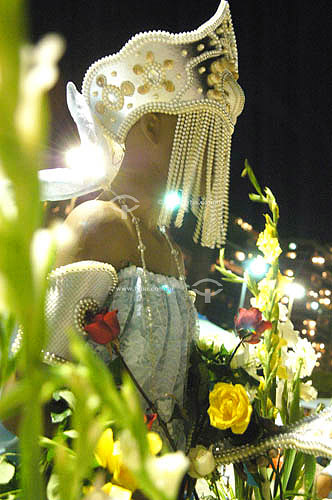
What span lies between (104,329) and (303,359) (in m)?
0.60

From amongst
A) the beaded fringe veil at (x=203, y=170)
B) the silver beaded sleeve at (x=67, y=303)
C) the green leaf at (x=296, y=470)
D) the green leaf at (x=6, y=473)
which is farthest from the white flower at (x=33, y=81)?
the green leaf at (x=296, y=470)

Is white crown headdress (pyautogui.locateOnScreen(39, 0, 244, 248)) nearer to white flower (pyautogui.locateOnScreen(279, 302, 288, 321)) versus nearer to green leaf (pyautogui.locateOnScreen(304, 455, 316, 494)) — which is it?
white flower (pyautogui.locateOnScreen(279, 302, 288, 321))

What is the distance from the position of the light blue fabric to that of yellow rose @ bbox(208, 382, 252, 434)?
0.07 meters

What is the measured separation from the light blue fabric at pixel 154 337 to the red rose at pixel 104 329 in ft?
0.37

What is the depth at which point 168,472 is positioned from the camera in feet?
0.40

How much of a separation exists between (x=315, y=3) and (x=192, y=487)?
98.8 inches

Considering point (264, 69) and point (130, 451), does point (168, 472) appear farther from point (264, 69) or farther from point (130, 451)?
point (264, 69)

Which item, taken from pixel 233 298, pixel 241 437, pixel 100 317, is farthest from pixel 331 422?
pixel 233 298

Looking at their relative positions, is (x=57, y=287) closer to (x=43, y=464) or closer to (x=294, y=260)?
(x=43, y=464)

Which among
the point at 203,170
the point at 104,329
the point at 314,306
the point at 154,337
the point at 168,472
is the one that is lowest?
the point at 314,306

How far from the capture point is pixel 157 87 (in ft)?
3.06

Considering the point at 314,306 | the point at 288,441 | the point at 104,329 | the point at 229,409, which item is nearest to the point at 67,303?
the point at 104,329

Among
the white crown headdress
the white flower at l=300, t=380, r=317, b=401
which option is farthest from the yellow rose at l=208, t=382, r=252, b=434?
the white crown headdress

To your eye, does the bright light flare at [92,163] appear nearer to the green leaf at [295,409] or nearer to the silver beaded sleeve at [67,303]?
the silver beaded sleeve at [67,303]
